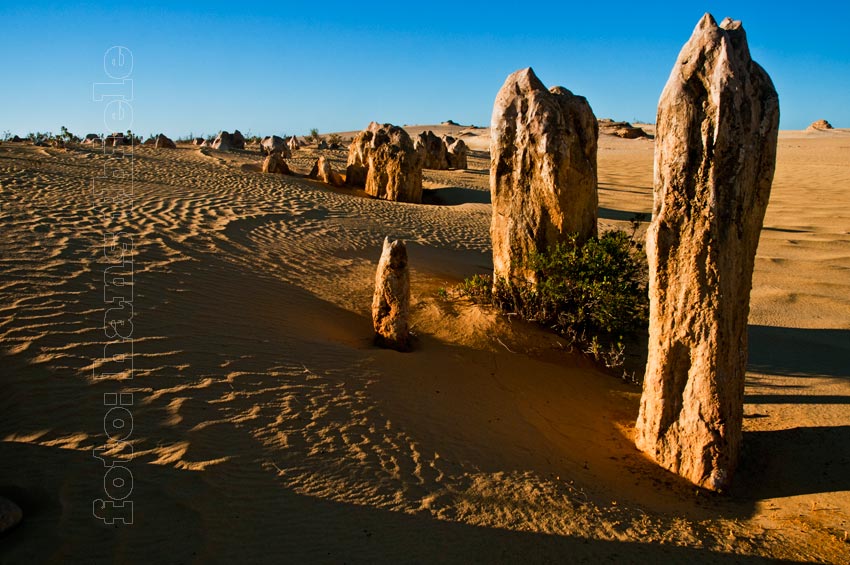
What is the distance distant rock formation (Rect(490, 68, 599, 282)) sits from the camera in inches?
283

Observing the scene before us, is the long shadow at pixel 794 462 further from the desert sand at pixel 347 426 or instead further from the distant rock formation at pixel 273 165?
the distant rock formation at pixel 273 165

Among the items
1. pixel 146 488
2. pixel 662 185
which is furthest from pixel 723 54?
pixel 146 488

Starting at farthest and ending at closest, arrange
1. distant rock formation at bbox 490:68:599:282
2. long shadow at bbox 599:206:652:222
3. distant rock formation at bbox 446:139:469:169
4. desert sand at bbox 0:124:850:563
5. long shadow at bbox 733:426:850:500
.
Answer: distant rock formation at bbox 446:139:469:169 < long shadow at bbox 599:206:652:222 < distant rock formation at bbox 490:68:599:282 < long shadow at bbox 733:426:850:500 < desert sand at bbox 0:124:850:563

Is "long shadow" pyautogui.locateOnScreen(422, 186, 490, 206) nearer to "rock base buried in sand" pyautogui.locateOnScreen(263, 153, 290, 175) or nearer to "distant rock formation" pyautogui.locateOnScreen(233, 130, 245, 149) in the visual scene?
"rock base buried in sand" pyautogui.locateOnScreen(263, 153, 290, 175)

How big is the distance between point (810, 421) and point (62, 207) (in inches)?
429

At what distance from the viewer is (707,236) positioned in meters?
4.20

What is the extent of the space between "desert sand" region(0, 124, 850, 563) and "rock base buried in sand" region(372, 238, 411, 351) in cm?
24

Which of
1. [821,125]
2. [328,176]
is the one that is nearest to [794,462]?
[328,176]

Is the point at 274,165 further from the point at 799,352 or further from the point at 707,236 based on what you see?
the point at 707,236

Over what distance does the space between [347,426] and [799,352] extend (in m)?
6.04

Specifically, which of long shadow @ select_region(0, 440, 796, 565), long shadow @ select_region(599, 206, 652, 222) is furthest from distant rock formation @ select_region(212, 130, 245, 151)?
long shadow @ select_region(0, 440, 796, 565)

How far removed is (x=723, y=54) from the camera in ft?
13.4

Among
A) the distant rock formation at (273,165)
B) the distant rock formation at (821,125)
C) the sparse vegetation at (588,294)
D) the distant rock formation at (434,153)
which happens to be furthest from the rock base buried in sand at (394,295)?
the distant rock formation at (821,125)

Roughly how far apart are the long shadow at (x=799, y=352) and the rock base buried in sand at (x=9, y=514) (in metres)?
7.08
